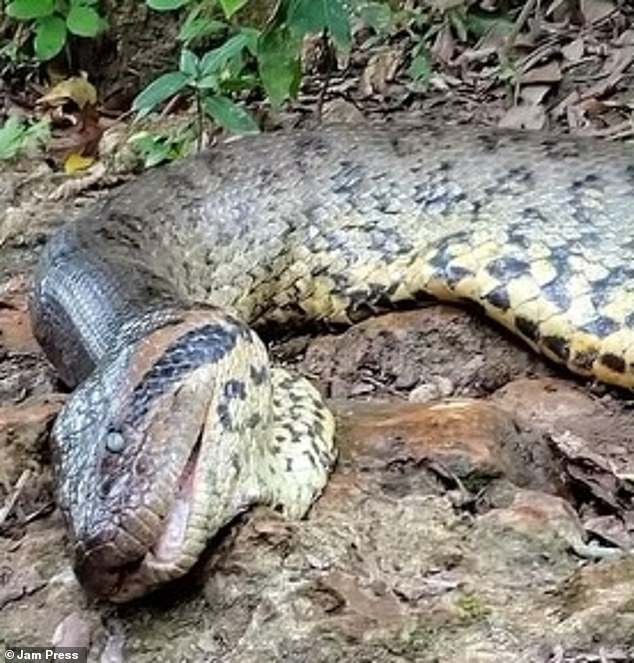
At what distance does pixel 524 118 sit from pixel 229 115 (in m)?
1.37

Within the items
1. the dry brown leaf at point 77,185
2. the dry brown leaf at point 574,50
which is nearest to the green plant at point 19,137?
the dry brown leaf at point 77,185

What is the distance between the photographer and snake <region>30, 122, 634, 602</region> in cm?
375

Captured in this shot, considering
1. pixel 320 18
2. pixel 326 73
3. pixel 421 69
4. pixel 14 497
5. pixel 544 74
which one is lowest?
pixel 326 73

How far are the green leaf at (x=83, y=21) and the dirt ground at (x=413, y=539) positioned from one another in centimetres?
331

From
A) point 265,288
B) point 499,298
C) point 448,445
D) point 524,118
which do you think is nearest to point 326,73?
point 524,118

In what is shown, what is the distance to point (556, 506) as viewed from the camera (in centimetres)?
389

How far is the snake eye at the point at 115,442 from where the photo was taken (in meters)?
3.76

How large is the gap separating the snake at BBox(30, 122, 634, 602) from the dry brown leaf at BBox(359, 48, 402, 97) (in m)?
1.79

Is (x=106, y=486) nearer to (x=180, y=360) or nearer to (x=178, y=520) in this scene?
(x=178, y=520)

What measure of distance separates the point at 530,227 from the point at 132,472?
2.16m

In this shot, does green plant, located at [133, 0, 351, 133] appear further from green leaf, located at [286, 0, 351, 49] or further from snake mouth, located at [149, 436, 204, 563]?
snake mouth, located at [149, 436, 204, 563]

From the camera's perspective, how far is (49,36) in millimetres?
8336

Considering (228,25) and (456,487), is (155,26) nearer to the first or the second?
(228,25)

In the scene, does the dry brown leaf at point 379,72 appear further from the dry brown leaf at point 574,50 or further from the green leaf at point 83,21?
the green leaf at point 83,21
